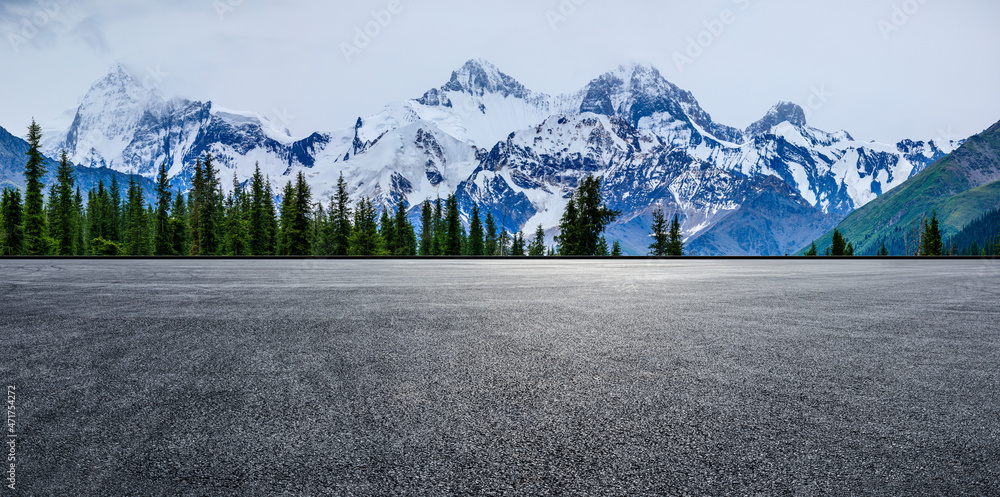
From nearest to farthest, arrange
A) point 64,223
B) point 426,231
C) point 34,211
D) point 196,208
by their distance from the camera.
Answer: point 34,211 → point 64,223 → point 196,208 → point 426,231

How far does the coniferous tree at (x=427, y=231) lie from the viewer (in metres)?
90.6

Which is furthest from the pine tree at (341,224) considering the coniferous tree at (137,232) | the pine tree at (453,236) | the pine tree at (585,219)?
the pine tree at (585,219)

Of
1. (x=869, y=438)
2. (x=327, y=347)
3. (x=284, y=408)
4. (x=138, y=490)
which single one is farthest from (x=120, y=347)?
(x=869, y=438)

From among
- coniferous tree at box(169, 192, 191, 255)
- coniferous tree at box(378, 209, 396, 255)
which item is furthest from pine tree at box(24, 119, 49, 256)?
coniferous tree at box(378, 209, 396, 255)

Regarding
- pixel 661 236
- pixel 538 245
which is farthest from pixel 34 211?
pixel 661 236

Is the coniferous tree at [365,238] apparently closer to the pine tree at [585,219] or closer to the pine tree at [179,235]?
the pine tree at [179,235]

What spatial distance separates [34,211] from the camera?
62969mm

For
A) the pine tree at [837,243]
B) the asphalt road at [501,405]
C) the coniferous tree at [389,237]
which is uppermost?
the coniferous tree at [389,237]

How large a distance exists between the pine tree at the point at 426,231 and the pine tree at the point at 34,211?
4521 cm

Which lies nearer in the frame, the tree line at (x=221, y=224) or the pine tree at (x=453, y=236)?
the tree line at (x=221, y=224)

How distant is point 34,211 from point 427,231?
48.5m

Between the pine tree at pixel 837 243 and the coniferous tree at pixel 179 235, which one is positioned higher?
the coniferous tree at pixel 179 235

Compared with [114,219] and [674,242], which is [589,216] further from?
[114,219]

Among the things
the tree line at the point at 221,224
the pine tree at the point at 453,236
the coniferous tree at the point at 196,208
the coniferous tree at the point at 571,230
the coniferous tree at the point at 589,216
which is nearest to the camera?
the coniferous tree at the point at 589,216
